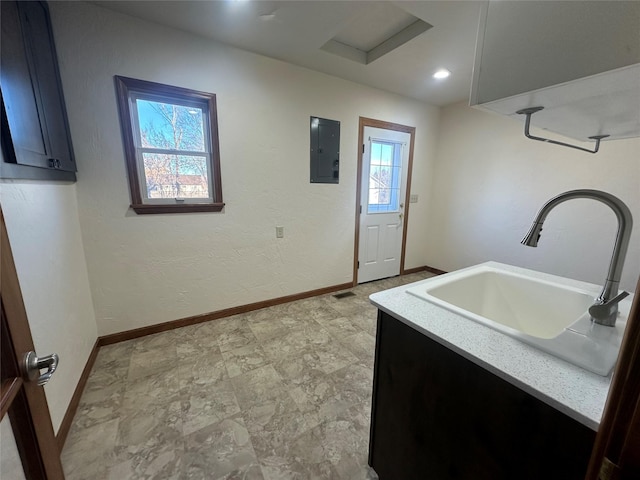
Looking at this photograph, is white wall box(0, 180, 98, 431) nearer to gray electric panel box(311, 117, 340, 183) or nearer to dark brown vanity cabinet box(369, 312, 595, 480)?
dark brown vanity cabinet box(369, 312, 595, 480)

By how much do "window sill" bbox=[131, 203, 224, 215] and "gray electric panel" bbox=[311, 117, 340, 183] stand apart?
1089 millimetres

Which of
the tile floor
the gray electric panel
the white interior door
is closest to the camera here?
the tile floor

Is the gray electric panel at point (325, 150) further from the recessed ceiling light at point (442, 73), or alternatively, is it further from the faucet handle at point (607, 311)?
the faucet handle at point (607, 311)

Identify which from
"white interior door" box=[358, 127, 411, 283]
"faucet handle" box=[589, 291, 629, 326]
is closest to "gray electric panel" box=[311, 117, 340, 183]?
"white interior door" box=[358, 127, 411, 283]

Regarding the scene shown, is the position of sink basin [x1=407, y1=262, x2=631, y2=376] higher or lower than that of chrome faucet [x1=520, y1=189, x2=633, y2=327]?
lower

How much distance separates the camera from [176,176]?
221cm

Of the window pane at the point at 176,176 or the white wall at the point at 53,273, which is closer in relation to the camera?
the white wall at the point at 53,273

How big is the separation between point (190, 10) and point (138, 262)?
1919 mm

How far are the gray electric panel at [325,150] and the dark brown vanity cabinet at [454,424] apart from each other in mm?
2146

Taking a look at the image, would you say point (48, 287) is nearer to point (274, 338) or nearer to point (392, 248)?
point (274, 338)

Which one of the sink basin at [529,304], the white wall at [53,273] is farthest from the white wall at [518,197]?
the white wall at [53,273]

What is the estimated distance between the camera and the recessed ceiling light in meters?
2.57

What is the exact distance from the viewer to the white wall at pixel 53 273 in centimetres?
112

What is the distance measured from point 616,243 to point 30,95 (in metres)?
2.41
